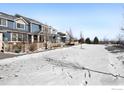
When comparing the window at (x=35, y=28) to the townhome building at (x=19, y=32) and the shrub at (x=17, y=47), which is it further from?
the shrub at (x=17, y=47)

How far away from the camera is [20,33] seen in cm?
3111

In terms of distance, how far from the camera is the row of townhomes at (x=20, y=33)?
2147cm

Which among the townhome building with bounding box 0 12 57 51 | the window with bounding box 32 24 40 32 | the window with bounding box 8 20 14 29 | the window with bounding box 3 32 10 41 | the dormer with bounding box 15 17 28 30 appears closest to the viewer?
the townhome building with bounding box 0 12 57 51

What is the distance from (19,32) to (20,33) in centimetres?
50

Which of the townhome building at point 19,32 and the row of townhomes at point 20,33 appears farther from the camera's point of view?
the townhome building at point 19,32

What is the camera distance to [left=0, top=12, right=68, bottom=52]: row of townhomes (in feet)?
70.4

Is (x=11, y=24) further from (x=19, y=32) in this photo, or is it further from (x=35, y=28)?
(x=35, y=28)

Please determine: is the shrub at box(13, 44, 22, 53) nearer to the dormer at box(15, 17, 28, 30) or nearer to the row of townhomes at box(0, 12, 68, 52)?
the row of townhomes at box(0, 12, 68, 52)

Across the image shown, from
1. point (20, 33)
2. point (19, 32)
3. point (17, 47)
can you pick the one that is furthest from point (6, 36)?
point (17, 47)

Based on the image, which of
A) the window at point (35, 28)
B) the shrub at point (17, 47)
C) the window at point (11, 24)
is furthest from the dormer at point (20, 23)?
the shrub at point (17, 47)

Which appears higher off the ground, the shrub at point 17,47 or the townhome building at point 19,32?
the townhome building at point 19,32

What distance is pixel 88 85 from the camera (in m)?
6.89

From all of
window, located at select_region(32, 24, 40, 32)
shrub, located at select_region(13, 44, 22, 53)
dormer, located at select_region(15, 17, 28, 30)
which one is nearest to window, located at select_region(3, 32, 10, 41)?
dormer, located at select_region(15, 17, 28, 30)
